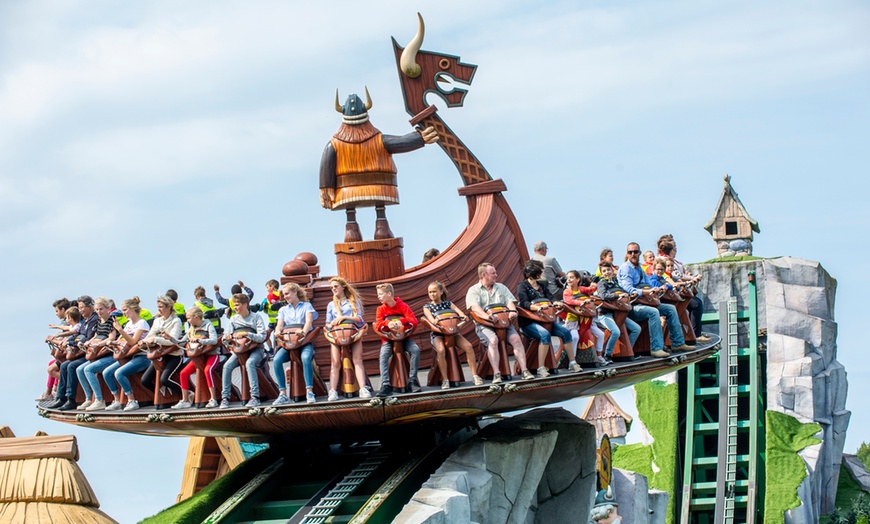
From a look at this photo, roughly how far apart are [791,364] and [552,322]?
51.1 ft

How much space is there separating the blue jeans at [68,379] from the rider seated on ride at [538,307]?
524 cm

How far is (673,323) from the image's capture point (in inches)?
741

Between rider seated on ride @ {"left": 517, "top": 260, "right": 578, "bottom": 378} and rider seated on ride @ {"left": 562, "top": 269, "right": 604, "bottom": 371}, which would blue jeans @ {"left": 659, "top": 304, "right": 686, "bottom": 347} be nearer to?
rider seated on ride @ {"left": 562, "top": 269, "right": 604, "bottom": 371}

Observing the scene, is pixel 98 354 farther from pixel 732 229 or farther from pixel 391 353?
pixel 732 229

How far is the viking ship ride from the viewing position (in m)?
16.6

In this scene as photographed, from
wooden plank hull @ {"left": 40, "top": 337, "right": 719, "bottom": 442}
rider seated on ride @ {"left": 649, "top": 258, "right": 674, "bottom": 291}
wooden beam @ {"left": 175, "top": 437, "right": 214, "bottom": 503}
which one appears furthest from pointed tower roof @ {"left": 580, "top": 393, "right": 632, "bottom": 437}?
wooden plank hull @ {"left": 40, "top": 337, "right": 719, "bottom": 442}

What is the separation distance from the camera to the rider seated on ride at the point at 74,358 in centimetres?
1808

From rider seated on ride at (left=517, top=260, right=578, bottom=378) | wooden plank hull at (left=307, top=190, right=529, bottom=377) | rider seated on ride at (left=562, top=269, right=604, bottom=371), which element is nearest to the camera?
rider seated on ride at (left=517, top=260, right=578, bottom=378)

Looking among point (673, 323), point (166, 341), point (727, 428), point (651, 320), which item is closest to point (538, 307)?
point (651, 320)

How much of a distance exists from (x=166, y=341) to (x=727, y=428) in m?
16.1

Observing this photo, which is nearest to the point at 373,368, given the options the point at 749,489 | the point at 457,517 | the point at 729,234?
the point at 457,517

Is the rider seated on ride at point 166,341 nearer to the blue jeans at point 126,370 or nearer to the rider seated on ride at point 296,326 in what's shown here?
the blue jeans at point 126,370

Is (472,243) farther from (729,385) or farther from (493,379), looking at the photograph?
(729,385)

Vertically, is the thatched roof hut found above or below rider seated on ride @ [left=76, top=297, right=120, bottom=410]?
below
